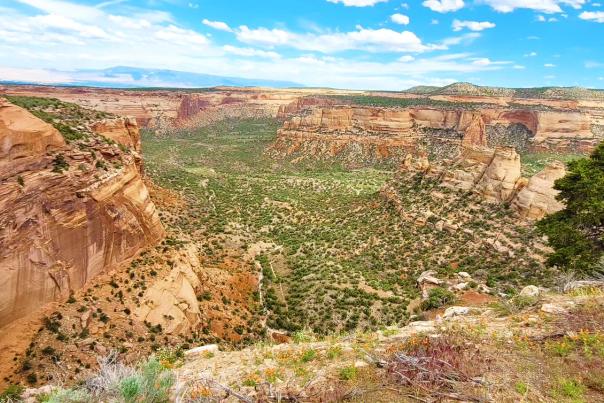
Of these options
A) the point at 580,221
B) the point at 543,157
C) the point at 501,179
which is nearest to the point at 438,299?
the point at 580,221

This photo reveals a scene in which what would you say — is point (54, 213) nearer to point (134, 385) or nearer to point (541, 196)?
point (134, 385)

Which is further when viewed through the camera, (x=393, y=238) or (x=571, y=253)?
(x=393, y=238)

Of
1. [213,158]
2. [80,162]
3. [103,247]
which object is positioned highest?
[80,162]

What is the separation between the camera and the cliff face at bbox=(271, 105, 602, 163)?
285 feet

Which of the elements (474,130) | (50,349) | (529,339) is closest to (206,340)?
(50,349)

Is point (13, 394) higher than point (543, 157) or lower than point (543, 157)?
higher

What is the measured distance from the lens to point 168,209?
37.6 meters

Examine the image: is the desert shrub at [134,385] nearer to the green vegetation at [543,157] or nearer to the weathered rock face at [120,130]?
the weathered rock face at [120,130]

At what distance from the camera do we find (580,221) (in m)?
19.4

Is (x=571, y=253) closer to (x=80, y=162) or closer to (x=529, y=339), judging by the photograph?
(x=529, y=339)

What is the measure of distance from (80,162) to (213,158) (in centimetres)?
7120

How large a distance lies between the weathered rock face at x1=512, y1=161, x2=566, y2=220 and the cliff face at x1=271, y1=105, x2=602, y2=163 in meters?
55.1

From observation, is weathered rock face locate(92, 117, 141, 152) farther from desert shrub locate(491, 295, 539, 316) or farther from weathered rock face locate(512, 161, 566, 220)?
weathered rock face locate(512, 161, 566, 220)

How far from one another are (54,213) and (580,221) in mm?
24641
